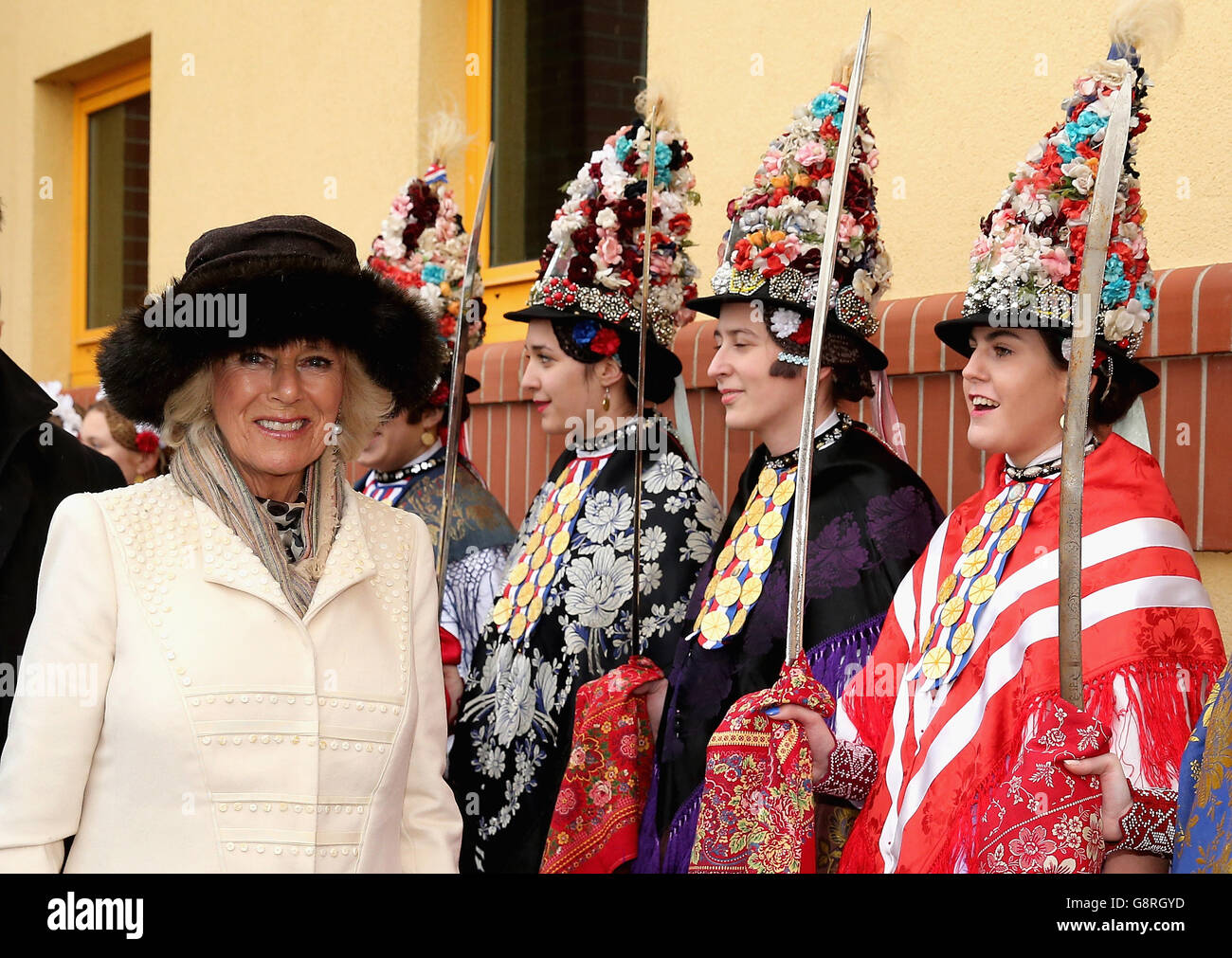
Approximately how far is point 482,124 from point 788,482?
3456mm

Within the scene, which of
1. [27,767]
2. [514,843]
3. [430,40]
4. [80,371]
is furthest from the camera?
[80,371]

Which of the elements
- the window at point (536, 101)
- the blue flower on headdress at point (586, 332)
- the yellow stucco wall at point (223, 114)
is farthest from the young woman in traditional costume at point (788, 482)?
the yellow stucco wall at point (223, 114)

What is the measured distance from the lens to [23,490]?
3.18 meters

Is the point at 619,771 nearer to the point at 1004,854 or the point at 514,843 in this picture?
the point at 514,843

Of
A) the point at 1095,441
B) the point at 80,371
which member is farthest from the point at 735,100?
the point at 80,371

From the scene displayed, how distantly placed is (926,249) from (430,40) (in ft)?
9.52

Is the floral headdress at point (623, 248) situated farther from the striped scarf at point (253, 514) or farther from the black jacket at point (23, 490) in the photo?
the striped scarf at point (253, 514)

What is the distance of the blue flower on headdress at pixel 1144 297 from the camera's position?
2834 millimetres

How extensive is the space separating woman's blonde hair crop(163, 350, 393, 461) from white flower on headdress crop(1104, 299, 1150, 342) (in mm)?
1280

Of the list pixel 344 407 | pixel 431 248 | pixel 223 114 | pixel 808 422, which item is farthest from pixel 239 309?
pixel 223 114

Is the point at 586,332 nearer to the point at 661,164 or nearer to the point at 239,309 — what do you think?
the point at 661,164

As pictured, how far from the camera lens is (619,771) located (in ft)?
11.2

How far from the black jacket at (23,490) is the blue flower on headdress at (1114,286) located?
210 centimetres

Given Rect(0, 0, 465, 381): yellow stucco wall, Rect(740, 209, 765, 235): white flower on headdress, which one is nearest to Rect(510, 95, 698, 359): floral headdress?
Rect(740, 209, 765, 235): white flower on headdress
